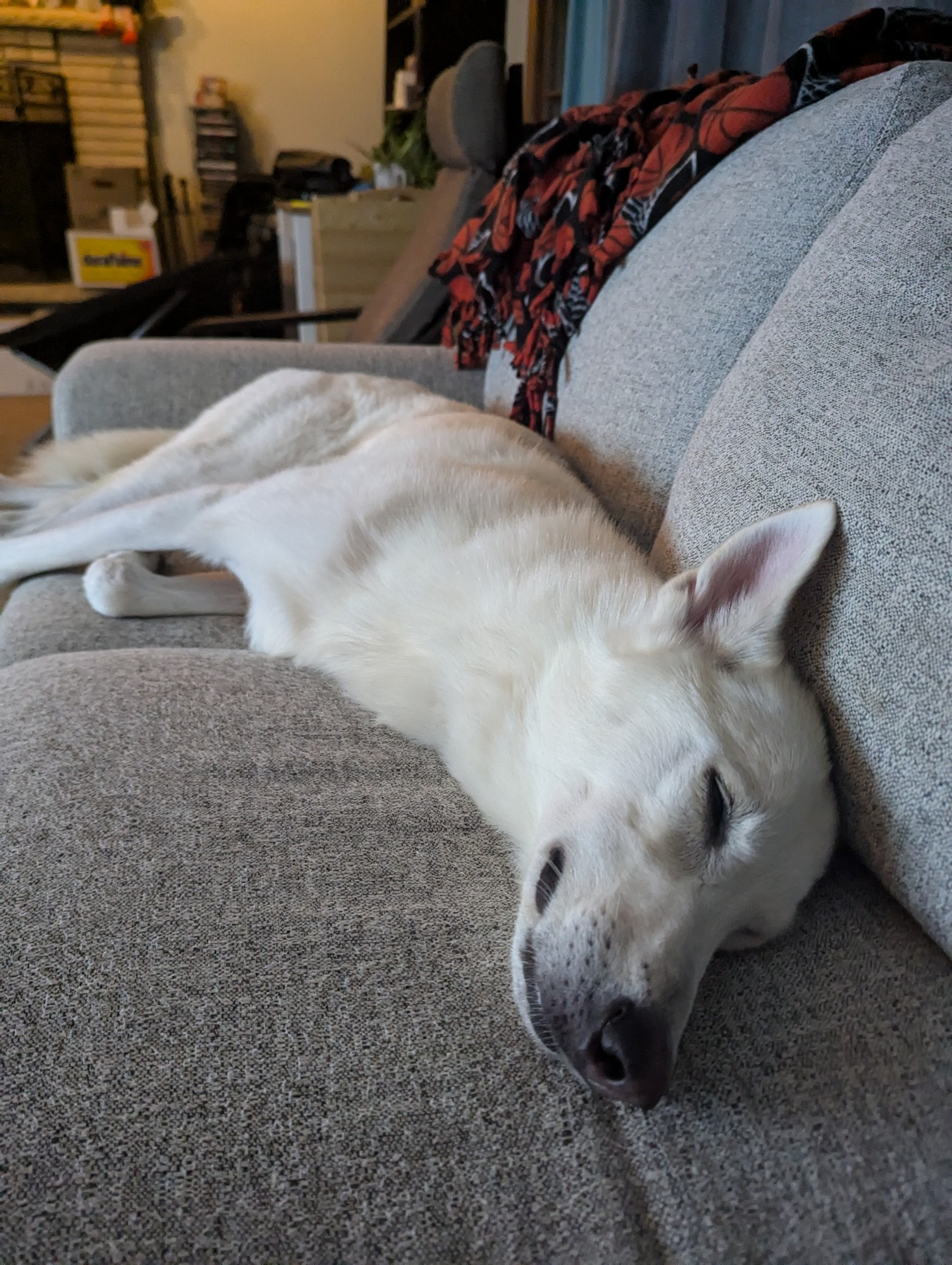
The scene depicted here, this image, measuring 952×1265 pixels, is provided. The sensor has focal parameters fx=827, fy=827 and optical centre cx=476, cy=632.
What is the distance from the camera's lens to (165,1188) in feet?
1.94

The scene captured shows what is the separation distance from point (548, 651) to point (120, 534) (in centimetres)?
93

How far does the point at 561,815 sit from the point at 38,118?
8.00m

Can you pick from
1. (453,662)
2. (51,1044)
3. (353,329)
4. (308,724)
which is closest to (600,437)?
(453,662)

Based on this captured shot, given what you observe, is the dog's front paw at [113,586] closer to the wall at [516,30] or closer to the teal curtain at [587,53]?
the teal curtain at [587,53]

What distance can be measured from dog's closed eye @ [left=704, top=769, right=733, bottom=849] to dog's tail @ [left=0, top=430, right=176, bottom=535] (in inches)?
65.8

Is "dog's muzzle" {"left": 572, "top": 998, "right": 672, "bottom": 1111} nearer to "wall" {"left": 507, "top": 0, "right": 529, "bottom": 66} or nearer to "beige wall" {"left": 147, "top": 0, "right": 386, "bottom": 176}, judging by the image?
"wall" {"left": 507, "top": 0, "right": 529, "bottom": 66}

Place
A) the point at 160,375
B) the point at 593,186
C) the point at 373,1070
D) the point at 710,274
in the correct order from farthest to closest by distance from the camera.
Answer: the point at 160,375
the point at 593,186
the point at 710,274
the point at 373,1070

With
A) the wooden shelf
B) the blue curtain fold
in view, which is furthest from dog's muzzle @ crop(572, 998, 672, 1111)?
the wooden shelf

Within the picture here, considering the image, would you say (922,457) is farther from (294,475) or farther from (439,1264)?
(294,475)

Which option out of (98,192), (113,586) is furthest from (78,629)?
(98,192)

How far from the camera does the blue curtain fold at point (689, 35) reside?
228cm

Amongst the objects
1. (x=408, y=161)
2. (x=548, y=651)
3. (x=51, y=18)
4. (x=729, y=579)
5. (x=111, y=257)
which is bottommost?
(x=111, y=257)

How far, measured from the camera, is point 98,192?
6.75m

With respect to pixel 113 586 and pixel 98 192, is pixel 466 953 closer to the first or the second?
pixel 113 586
